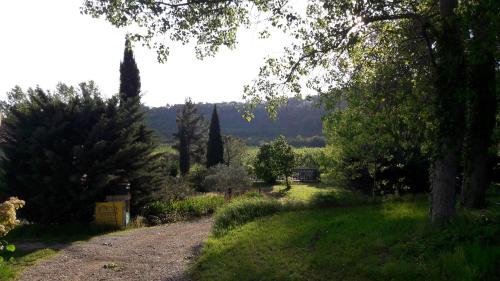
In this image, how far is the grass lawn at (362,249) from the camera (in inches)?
212

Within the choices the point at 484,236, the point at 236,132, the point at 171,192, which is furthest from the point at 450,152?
the point at 236,132

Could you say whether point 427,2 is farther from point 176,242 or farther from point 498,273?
point 176,242

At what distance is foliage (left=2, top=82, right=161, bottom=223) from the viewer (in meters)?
14.5

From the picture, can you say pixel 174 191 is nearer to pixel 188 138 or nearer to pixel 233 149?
pixel 188 138

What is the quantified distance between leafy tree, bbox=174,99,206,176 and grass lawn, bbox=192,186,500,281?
90.5 ft

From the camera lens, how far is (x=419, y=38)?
7.86m

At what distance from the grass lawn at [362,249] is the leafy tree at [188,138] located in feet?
90.5

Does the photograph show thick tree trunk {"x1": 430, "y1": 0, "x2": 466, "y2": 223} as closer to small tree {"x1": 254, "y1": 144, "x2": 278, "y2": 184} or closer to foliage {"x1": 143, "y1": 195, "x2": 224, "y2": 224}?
foliage {"x1": 143, "y1": 195, "x2": 224, "y2": 224}

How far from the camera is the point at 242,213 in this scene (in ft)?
39.7

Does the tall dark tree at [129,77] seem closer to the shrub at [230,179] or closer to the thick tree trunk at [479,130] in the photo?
the shrub at [230,179]

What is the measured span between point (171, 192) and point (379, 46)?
13038mm

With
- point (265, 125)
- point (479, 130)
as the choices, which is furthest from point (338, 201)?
point (265, 125)

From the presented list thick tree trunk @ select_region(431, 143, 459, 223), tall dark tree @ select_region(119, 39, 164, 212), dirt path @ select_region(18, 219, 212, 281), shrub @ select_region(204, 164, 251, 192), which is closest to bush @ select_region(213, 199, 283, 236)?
dirt path @ select_region(18, 219, 212, 281)

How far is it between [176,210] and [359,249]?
11.5 m
